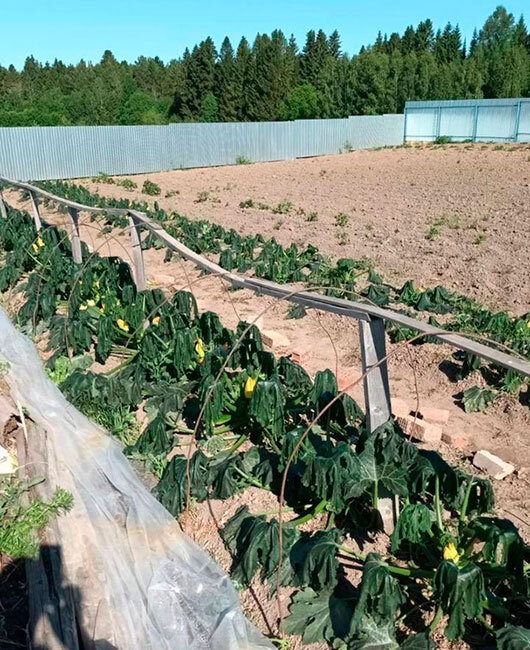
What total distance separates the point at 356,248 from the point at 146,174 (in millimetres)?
14980

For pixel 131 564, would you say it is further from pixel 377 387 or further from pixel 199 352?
pixel 199 352

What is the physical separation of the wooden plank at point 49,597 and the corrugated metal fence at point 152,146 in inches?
756

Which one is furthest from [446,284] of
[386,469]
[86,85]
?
[86,85]

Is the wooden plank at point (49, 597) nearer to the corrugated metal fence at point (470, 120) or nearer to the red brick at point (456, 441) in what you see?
the red brick at point (456, 441)

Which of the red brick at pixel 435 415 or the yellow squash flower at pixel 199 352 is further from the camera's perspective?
the yellow squash flower at pixel 199 352

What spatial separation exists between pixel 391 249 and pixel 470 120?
23.9m

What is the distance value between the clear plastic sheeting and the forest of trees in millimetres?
37197

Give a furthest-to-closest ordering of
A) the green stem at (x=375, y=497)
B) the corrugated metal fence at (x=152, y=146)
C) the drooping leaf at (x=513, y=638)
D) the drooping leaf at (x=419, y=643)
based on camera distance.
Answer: the corrugated metal fence at (x=152, y=146), the green stem at (x=375, y=497), the drooping leaf at (x=419, y=643), the drooping leaf at (x=513, y=638)

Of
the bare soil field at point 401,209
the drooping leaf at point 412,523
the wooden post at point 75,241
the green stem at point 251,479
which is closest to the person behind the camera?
the drooping leaf at point 412,523

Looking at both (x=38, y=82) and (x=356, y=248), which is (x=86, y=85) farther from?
(x=356, y=248)

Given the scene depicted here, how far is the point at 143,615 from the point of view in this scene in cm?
254

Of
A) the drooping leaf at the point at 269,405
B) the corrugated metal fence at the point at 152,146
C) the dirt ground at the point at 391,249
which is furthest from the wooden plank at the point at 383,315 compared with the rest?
the corrugated metal fence at the point at 152,146

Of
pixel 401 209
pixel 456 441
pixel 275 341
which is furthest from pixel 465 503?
pixel 401 209

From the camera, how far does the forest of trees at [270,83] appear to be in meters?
39.5
